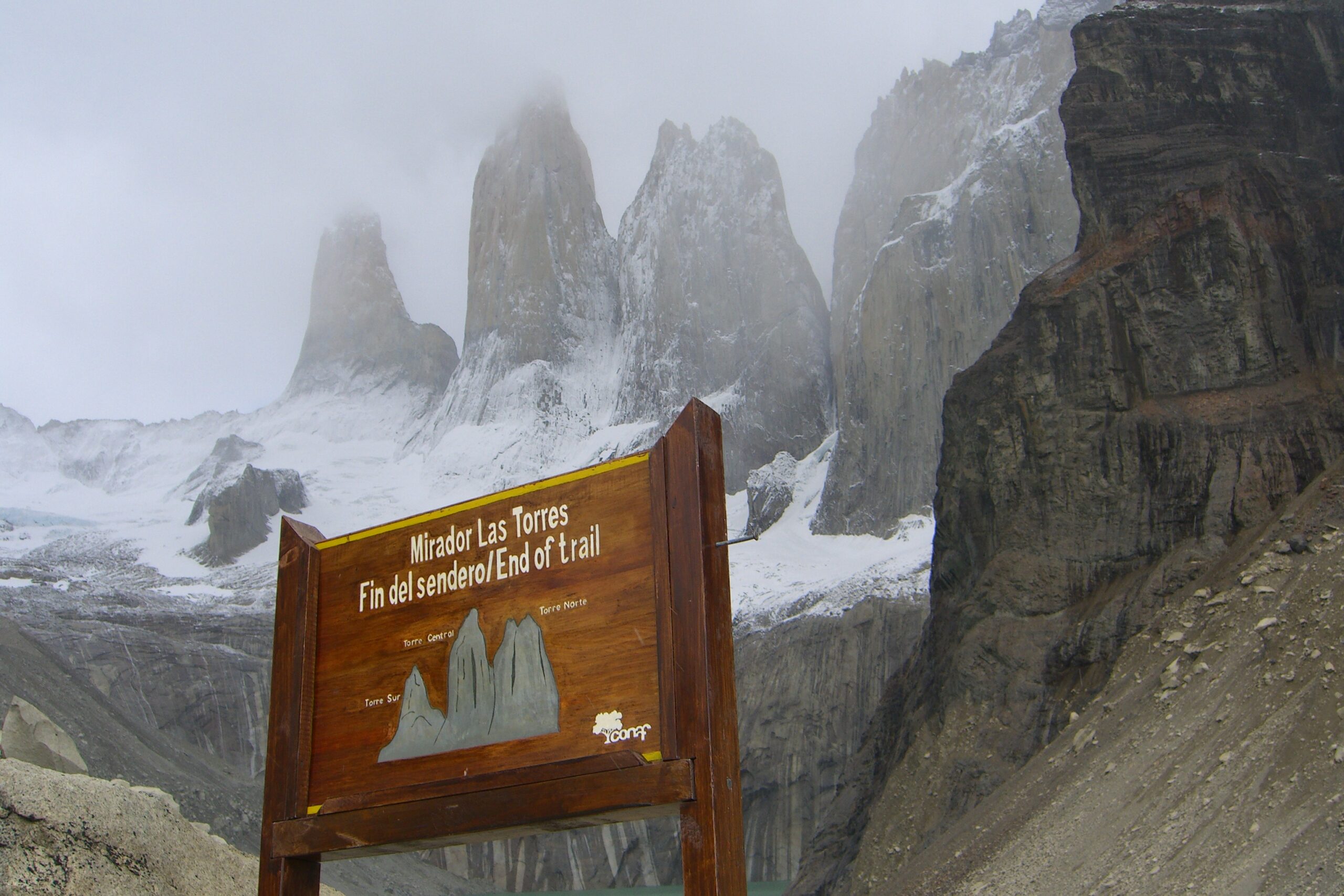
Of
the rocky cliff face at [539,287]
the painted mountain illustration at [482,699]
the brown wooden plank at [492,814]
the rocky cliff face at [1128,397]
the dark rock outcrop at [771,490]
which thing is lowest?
the brown wooden plank at [492,814]

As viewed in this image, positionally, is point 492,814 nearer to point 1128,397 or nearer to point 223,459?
point 1128,397

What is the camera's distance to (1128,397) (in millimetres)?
33125

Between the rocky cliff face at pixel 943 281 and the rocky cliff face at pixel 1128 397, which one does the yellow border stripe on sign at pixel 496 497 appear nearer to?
the rocky cliff face at pixel 1128 397

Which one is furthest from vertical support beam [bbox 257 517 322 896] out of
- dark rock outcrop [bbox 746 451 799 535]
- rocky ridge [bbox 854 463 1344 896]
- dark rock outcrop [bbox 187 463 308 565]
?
dark rock outcrop [bbox 187 463 308 565]

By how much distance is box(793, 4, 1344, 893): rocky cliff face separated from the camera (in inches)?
1144

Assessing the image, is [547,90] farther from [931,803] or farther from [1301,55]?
[931,803]

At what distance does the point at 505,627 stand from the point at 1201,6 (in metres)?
40.6

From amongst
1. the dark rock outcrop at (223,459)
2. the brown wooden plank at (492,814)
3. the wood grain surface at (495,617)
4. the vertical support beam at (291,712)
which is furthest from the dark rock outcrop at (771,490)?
the brown wooden plank at (492,814)

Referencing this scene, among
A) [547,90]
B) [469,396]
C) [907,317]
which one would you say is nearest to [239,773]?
[907,317]

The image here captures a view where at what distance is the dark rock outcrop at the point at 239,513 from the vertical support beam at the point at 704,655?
9146 cm

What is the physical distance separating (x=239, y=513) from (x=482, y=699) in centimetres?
9314

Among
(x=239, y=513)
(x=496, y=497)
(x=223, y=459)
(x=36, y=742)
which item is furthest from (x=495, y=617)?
(x=223, y=459)

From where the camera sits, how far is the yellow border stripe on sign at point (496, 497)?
5.84 metres

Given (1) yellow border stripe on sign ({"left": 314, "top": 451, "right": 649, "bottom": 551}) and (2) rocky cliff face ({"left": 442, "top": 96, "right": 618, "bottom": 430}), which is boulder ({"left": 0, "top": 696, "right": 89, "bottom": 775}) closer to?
(1) yellow border stripe on sign ({"left": 314, "top": 451, "right": 649, "bottom": 551})
